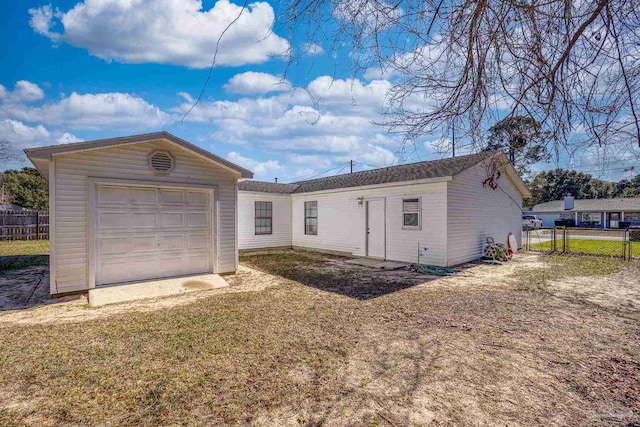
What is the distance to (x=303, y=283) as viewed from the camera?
297 inches

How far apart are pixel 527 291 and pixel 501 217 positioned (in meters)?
6.50

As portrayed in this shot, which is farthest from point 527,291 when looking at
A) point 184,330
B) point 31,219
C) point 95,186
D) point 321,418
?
point 31,219

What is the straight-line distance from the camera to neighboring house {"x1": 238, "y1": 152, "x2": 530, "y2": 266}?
31.6ft

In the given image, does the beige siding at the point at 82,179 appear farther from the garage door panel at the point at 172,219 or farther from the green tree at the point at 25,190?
the green tree at the point at 25,190

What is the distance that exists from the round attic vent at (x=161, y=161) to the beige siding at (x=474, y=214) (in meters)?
7.77

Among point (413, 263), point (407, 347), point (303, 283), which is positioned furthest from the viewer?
point (413, 263)

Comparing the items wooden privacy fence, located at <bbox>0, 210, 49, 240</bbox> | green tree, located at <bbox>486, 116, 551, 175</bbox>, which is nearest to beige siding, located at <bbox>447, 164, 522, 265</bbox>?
green tree, located at <bbox>486, 116, 551, 175</bbox>

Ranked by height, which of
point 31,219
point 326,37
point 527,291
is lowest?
point 527,291

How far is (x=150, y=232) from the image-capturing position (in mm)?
7023

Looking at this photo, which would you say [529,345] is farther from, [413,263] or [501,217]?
[501,217]

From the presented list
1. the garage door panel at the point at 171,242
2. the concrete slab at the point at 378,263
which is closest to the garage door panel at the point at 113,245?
the garage door panel at the point at 171,242

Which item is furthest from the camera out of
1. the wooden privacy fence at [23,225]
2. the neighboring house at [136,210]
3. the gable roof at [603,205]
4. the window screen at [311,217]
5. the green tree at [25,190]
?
the gable roof at [603,205]

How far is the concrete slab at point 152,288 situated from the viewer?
593cm

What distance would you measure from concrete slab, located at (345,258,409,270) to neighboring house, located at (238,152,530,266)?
369 millimetres
